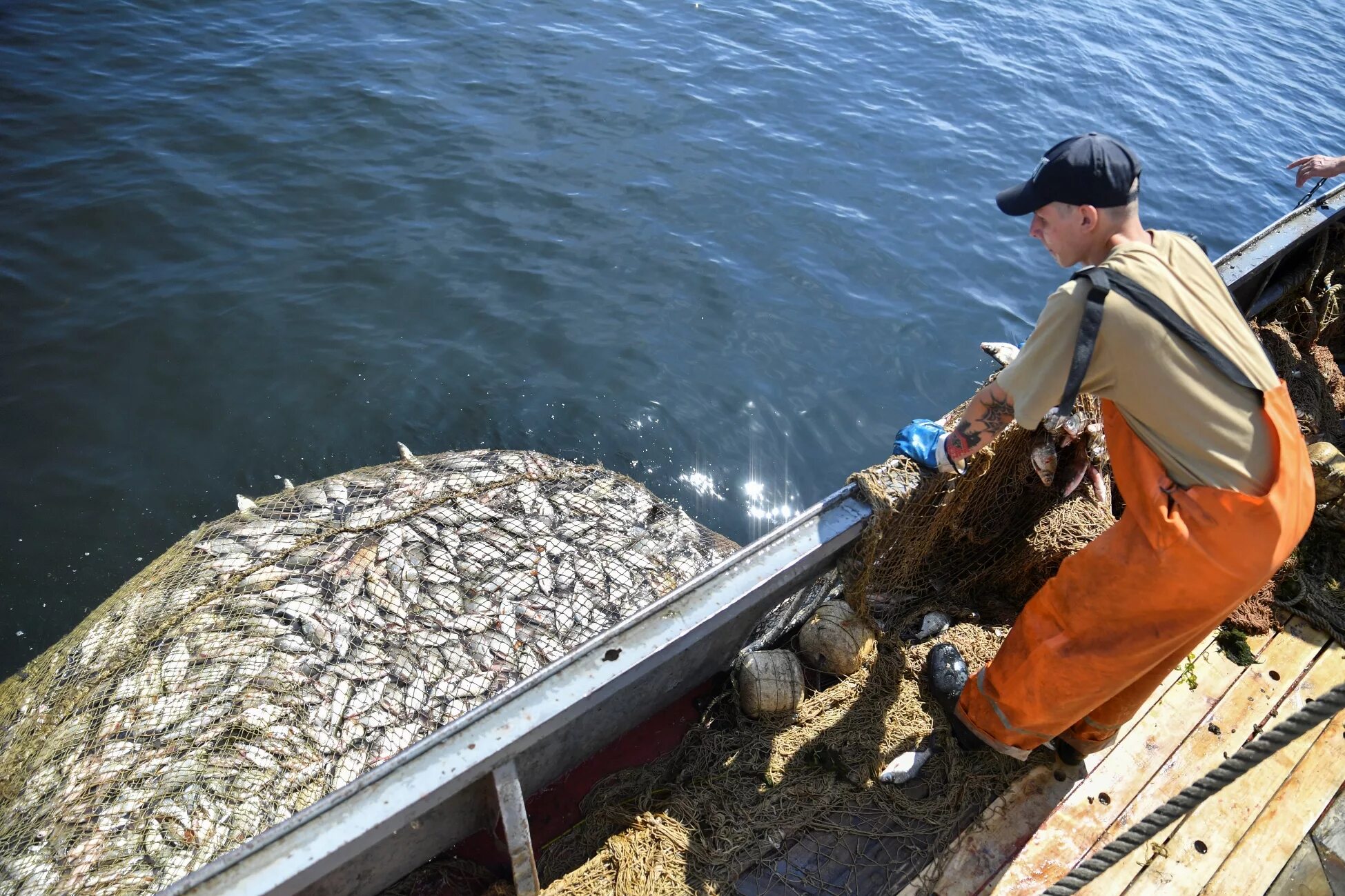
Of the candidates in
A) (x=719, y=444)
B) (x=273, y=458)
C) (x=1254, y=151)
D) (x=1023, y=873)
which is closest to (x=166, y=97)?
(x=273, y=458)

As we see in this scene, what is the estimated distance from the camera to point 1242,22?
18859 mm

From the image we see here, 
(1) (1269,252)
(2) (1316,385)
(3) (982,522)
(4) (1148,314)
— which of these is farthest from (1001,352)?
(2) (1316,385)

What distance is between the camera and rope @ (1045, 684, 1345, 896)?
7.13 feet

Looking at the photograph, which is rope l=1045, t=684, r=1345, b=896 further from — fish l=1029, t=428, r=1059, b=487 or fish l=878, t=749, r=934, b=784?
fish l=1029, t=428, r=1059, b=487

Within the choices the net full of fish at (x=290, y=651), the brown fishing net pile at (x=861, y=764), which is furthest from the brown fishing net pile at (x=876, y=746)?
the net full of fish at (x=290, y=651)

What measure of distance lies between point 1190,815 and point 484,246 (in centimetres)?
772

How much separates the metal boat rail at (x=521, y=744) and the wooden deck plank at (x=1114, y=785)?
56.5 inches

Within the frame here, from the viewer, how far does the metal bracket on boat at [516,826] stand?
9.55 feet

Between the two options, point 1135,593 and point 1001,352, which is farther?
point 1001,352

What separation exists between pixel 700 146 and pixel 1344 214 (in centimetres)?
664

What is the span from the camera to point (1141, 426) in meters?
2.89

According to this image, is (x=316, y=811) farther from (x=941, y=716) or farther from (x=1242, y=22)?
(x=1242, y=22)

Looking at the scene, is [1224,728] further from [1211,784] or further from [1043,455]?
[1211,784]

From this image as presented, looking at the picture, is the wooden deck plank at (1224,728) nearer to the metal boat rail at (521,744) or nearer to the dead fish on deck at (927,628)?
the dead fish on deck at (927,628)
